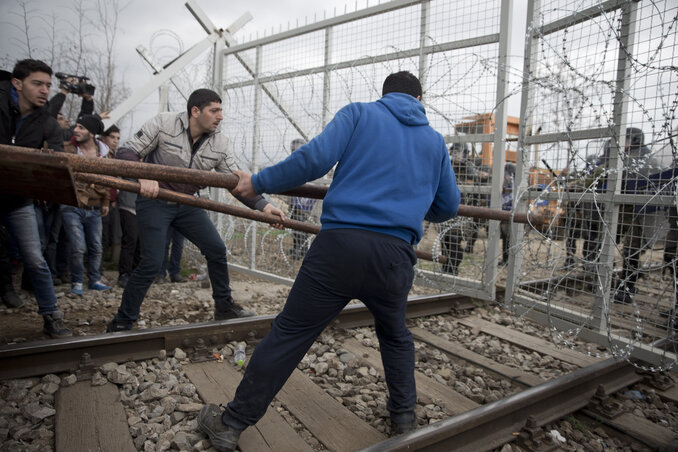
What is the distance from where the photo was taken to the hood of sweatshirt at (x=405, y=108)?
231cm

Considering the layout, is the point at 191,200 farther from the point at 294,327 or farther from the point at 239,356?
the point at 294,327

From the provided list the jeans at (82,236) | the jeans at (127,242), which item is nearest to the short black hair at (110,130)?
the jeans at (127,242)

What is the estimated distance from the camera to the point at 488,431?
262 centimetres

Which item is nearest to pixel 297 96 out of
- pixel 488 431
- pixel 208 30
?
pixel 208 30

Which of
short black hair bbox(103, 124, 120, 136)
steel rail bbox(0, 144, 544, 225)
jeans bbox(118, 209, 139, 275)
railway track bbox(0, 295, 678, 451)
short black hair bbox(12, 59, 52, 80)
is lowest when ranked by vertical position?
railway track bbox(0, 295, 678, 451)

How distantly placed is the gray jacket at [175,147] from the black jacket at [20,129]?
827 millimetres

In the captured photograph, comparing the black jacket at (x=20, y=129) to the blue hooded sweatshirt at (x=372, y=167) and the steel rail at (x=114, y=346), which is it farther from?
the blue hooded sweatshirt at (x=372, y=167)

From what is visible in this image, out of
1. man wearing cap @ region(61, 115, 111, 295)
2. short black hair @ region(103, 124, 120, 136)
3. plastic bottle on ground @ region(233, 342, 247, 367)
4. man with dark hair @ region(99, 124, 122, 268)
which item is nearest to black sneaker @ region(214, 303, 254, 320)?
plastic bottle on ground @ region(233, 342, 247, 367)

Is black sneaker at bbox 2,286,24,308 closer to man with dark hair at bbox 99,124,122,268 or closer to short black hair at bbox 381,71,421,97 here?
man with dark hair at bbox 99,124,122,268

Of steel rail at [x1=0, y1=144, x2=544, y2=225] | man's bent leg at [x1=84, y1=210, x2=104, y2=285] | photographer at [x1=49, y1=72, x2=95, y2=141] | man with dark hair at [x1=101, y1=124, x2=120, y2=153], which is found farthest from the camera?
man with dark hair at [x1=101, y1=124, x2=120, y2=153]

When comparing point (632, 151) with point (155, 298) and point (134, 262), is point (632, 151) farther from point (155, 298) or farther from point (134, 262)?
point (134, 262)

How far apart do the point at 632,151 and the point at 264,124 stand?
4.76 metres

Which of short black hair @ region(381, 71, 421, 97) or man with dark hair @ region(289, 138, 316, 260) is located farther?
man with dark hair @ region(289, 138, 316, 260)

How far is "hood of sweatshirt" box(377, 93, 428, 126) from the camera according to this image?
7.57 ft
